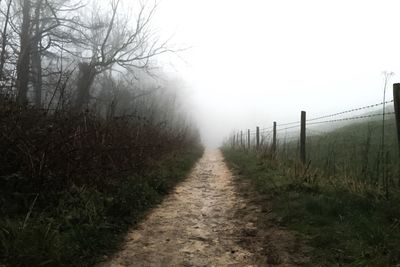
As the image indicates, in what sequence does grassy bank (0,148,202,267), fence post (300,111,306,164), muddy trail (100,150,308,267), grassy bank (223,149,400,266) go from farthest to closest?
fence post (300,111,306,164) < muddy trail (100,150,308,267) < grassy bank (223,149,400,266) < grassy bank (0,148,202,267)

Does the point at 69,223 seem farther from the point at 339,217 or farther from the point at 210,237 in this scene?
the point at 339,217

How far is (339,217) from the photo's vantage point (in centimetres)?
546

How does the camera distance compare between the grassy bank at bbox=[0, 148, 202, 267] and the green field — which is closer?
the grassy bank at bbox=[0, 148, 202, 267]

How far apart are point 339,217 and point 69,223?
3583 millimetres

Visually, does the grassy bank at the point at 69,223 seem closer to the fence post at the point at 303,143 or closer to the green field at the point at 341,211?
the green field at the point at 341,211

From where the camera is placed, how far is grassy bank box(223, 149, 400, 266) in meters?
4.22

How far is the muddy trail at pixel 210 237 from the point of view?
4457 mm

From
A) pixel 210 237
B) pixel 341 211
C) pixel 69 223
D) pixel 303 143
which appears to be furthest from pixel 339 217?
pixel 303 143

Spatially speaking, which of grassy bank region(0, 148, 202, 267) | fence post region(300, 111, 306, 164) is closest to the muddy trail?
grassy bank region(0, 148, 202, 267)

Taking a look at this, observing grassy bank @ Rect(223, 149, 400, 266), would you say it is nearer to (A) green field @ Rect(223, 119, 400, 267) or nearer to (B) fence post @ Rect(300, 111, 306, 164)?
(A) green field @ Rect(223, 119, 400, 267)

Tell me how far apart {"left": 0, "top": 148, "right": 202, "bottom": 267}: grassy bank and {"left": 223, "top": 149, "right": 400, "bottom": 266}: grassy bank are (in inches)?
94.5

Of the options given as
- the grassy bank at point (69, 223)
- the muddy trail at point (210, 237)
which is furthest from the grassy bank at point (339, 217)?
the grassy bank at point (69, 223)

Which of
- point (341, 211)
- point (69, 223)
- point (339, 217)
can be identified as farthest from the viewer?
point (341, 211)

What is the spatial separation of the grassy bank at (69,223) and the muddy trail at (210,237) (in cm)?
26
